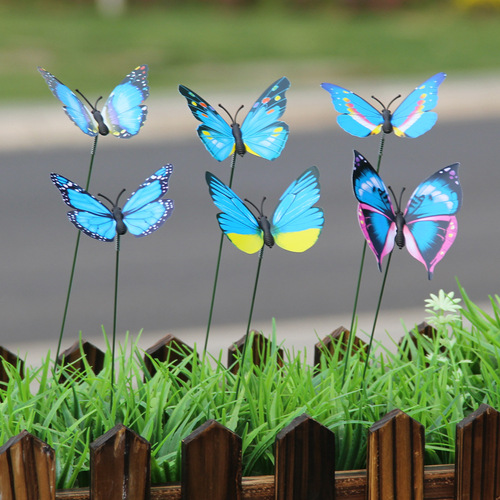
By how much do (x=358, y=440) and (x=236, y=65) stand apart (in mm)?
14681

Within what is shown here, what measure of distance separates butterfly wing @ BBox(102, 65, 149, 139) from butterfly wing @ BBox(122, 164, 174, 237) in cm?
26

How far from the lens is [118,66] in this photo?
16.0m

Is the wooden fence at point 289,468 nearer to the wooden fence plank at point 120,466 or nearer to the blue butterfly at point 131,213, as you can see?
the wooden fence plank at point 120,466

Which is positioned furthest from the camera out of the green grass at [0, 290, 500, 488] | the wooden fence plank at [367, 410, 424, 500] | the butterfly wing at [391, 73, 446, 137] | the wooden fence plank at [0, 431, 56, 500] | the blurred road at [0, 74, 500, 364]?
the blurred road at [0, 74, 500, 364]

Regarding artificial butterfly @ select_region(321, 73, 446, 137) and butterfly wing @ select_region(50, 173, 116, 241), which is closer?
butterfly wing @ select_region(50, 173, 116, 241)

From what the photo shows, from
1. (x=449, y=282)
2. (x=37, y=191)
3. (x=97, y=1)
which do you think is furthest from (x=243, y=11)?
(x=449, y=282)

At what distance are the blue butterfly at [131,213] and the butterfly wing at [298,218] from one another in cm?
24

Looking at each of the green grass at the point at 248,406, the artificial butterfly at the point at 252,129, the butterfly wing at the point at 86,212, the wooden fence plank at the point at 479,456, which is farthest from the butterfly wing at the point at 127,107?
the wooden fence plank at the point at 479,456

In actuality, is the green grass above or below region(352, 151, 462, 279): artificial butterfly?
below

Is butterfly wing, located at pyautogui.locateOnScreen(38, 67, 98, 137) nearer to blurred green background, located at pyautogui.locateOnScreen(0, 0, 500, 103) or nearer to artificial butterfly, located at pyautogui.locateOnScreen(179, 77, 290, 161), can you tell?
artificial butterfly, located at pyautogui.locateOnScreen(179, 77, 290, 161)

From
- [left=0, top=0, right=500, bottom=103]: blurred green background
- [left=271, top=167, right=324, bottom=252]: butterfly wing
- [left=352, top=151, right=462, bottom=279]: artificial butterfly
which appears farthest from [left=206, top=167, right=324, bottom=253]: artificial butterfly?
[left=0, top=0, right=500, bottom=103]: blurred green background

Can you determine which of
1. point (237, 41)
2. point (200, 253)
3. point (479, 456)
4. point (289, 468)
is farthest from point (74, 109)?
point (237, 41)

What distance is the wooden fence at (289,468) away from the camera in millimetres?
1810

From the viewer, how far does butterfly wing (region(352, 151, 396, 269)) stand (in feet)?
6.00
